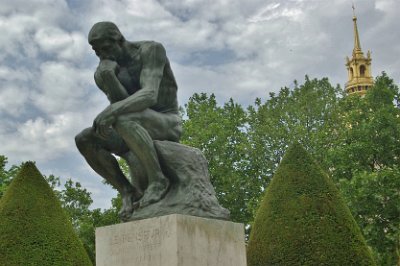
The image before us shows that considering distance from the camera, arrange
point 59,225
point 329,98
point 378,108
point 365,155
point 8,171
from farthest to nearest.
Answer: point 329,98 → point 8,171 → point 378,108 → point 365,155 → point 59,225

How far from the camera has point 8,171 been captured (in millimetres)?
28859

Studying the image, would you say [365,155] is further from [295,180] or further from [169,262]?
[169,262]

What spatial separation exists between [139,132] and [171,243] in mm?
1387

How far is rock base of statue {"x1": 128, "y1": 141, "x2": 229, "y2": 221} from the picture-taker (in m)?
6.93

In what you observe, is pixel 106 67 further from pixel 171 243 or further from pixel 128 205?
pixel 171 243

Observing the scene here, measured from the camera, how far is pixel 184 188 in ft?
23.4

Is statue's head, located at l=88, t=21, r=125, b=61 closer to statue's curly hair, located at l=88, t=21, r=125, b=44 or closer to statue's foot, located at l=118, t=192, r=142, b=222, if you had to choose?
statue's curly hair, located at l=88, t=21, r=125, b=44

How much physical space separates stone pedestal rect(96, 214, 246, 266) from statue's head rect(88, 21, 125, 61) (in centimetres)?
213

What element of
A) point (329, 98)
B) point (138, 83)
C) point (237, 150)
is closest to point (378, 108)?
point (329, 98)

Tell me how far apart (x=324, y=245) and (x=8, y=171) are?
19462mm

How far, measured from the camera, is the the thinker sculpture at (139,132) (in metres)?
7.03

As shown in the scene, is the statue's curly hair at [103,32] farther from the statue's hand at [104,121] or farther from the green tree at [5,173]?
the green tree at [5,173]

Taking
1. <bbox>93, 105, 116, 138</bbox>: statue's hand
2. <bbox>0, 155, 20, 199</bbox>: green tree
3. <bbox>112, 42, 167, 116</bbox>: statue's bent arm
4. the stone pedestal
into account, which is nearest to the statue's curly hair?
<bbox>112, 42, 167, 116</bbox>: statue's bent arm

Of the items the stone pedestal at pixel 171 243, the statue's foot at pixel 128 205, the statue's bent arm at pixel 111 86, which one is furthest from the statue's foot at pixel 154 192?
the statue's bent arm at pixel 111 86
